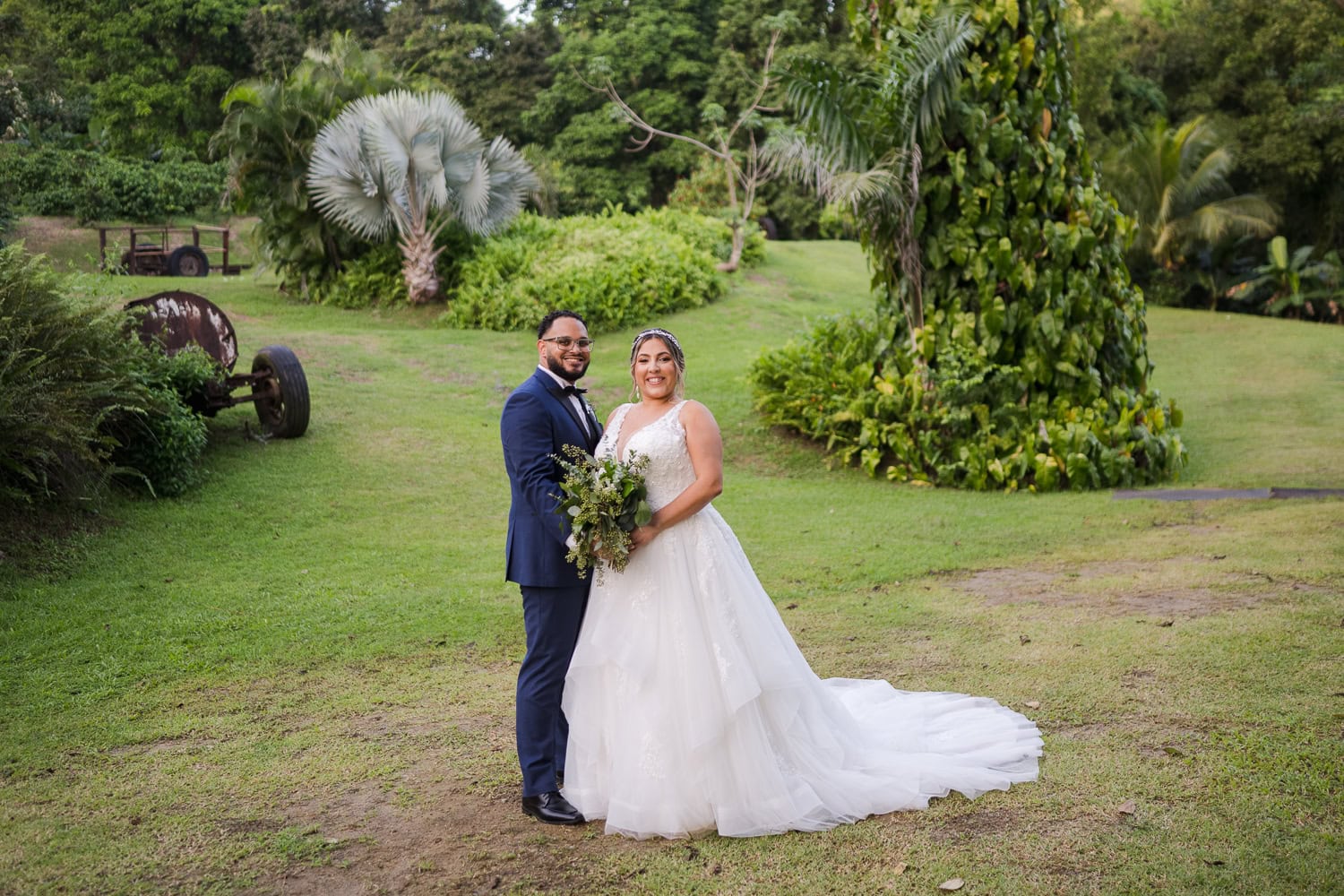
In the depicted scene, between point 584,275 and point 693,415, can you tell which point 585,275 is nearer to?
point 584,275

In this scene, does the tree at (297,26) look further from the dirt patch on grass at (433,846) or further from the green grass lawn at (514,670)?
the dirt patch on grass at (433,846)

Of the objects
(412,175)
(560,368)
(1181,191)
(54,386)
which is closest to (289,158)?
(412,175)

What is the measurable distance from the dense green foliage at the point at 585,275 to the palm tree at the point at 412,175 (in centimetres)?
77

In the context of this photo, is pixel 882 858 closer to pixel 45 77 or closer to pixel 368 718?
pixel 368 718

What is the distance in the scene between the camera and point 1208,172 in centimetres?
2480

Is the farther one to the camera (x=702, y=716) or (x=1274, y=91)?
(x=1274, y=91)

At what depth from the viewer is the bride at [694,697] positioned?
4.13 metres

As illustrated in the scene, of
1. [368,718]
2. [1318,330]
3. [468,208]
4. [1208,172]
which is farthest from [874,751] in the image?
[1208,172]

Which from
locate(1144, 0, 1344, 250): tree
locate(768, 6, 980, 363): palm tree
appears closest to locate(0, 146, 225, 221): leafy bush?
locate(768, 6, 980, 363): palm tree

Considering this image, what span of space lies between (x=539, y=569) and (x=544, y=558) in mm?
44

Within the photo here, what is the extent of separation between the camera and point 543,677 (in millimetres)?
4320

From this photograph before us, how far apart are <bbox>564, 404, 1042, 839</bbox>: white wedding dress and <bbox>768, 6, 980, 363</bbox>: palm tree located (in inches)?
278

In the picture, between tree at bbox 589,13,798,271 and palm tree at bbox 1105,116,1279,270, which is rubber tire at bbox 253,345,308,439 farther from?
palm tree at bbox 1105,116,1279,270

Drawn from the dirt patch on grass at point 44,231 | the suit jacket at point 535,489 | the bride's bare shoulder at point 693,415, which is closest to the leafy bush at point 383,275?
the dirt patch on grass at point 44,231
